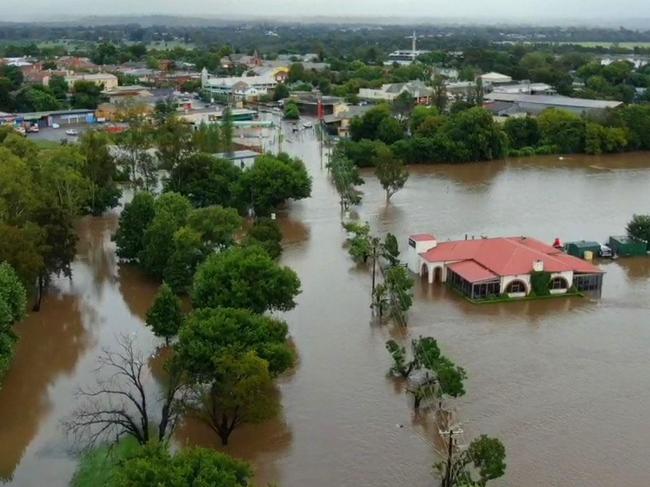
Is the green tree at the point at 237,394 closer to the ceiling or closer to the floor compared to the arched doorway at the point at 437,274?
closer to the ceiling

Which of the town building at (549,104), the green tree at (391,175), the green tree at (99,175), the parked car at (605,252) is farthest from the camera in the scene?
the town building at (549,104)

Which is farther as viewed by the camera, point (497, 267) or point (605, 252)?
point (605, 252)

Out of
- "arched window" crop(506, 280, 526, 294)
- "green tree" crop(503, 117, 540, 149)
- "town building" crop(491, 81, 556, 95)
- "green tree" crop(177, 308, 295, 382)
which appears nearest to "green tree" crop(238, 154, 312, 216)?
"arched window" crop(506, 280, 526, 294)

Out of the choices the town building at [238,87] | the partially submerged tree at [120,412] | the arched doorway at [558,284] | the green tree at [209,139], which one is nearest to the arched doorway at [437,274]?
the arched doorway at [558,284]

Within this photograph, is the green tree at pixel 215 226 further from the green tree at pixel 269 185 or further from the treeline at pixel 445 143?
the treeline at pixel 445 143

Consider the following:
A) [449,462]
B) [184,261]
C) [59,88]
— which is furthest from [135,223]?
[59,88]

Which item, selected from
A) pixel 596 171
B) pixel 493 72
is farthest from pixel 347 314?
pixel 493 72

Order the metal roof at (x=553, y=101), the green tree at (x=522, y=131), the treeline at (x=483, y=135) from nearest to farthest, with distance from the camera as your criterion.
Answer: the treeline at (x=483, y=135) < the green tree at (x=522, y=131) < the metal roof at (x=553, y=101)

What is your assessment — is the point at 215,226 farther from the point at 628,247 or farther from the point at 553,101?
the point at 553,101
